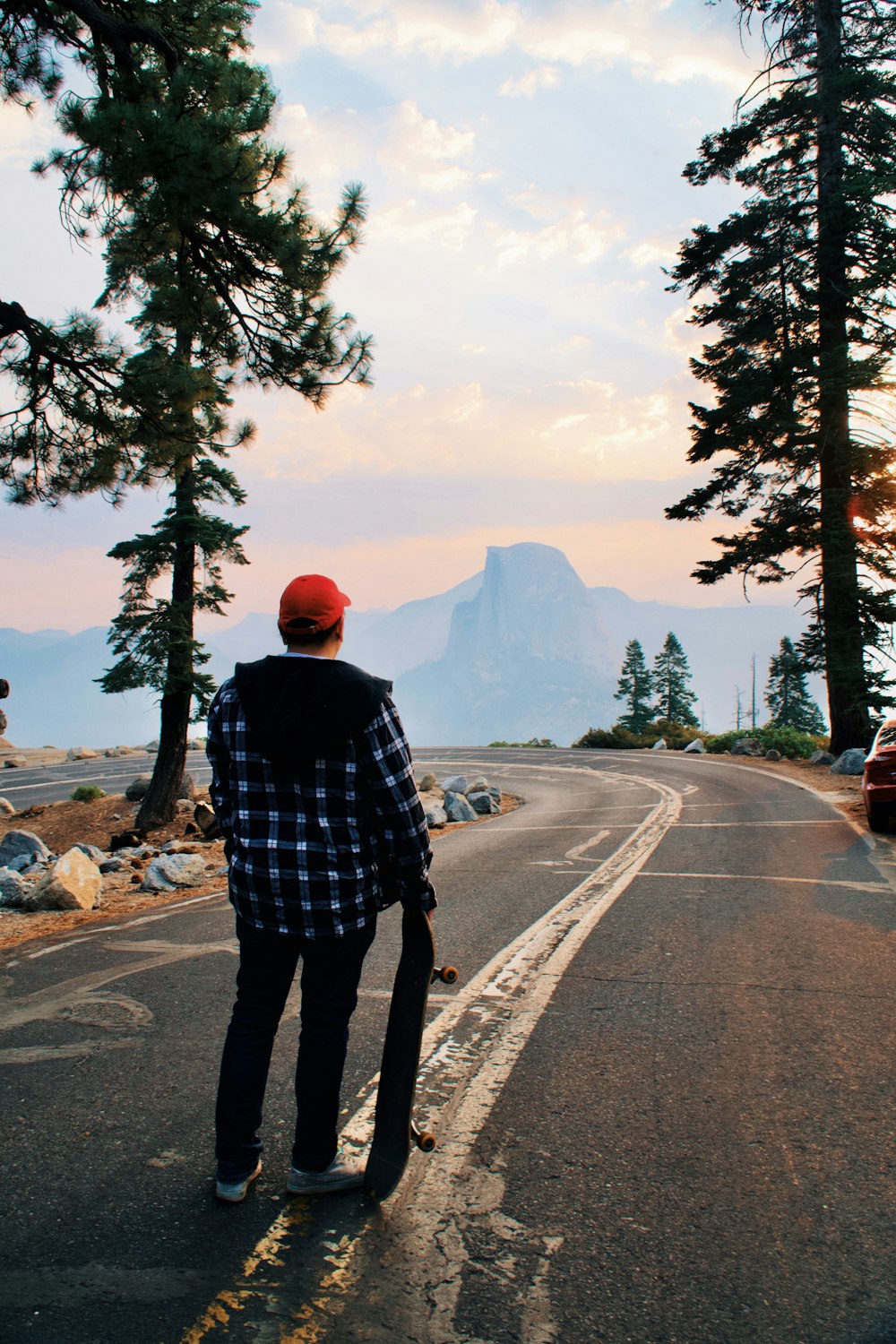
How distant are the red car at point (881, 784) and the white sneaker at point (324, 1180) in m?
9.55

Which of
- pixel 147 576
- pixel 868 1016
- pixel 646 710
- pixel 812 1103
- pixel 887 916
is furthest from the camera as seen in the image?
pixel 646 710

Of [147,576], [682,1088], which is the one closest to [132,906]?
[682,1088]

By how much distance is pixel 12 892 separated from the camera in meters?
7.94

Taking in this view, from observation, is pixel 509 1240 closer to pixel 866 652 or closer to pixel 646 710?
pixel 866 652

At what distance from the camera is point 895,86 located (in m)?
20.7

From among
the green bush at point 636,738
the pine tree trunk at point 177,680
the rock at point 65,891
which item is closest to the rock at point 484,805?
the pine tree trunk at point 177,680

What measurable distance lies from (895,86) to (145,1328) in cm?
2771

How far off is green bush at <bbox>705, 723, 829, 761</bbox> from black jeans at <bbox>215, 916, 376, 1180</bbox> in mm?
25430

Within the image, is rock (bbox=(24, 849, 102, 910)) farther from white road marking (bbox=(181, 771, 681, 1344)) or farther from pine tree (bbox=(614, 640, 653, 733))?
pine tree (bbox=(614, 640, 653, 733))

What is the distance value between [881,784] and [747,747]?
1941cm

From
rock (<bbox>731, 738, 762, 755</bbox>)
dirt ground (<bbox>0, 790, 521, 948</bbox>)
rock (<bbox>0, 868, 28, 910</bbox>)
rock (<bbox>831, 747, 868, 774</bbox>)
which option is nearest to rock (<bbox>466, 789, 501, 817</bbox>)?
dirt ground (<bbox>0, 790, 521, 948</bbox>)

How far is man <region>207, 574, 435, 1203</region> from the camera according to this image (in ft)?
8.68

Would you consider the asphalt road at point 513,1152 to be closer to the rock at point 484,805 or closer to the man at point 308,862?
the man at point 308,862

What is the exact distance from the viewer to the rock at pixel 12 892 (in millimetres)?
7867
